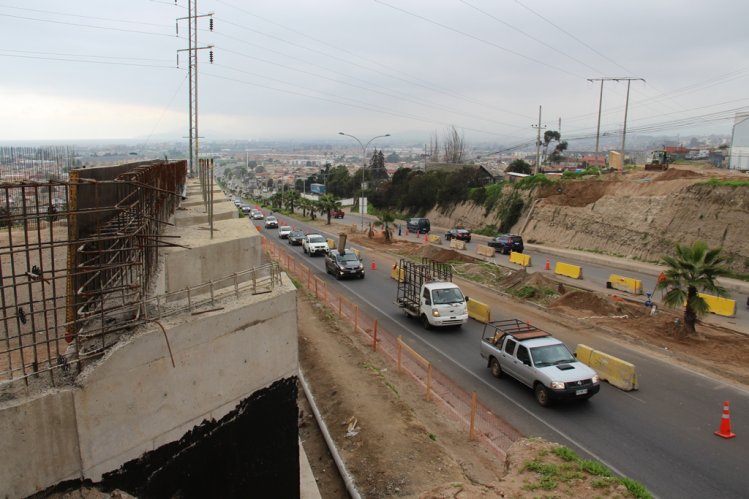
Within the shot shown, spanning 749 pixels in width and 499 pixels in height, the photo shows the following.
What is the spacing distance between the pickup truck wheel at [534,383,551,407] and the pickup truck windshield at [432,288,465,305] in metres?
6.59

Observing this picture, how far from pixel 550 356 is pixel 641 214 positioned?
3104 cm

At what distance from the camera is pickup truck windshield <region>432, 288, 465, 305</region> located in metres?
19.6

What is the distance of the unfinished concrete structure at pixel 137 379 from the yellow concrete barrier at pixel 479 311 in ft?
40.9

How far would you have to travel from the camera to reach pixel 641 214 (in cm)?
4006

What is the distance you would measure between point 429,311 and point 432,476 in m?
10.0

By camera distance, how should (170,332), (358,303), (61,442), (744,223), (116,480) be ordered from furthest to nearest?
1. (744,223)
2. (358,303)
3. (170,332)
4. (116,480)
5. (61,442)

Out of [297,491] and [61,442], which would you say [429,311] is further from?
[61,442]

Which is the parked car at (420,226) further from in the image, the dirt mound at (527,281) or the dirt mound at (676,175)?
the dirt mound at (527,281)

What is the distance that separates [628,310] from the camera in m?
21.5

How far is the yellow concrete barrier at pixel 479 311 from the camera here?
808 inches

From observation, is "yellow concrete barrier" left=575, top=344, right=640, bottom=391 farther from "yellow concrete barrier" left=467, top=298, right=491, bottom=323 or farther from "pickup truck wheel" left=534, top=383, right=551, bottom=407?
"yellow concrete barrier" left=467, top=298, right=491, bottom=323

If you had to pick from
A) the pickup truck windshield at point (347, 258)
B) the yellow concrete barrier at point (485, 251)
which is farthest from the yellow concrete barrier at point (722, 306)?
the pickup truck windshield at point (347, 258)

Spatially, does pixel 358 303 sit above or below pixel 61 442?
below

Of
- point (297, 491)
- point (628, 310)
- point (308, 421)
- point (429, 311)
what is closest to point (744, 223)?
point (628, 310)
